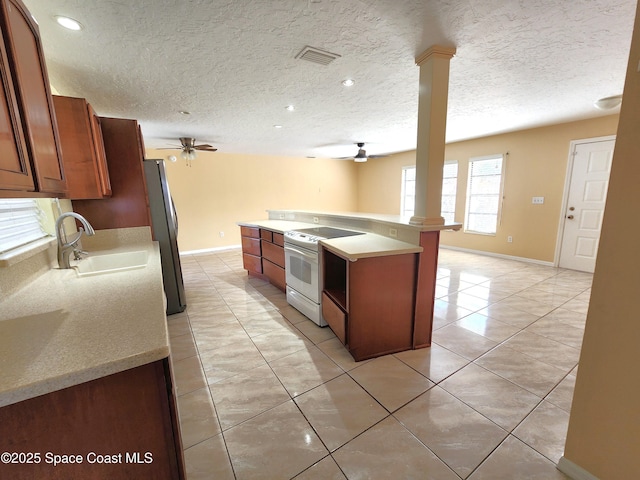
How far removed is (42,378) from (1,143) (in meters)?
0.73

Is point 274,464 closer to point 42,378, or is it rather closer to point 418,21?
point 42,378

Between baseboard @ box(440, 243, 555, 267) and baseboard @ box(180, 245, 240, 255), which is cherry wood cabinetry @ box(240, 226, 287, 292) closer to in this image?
baseboard @ box(180, 245, 240, 255)

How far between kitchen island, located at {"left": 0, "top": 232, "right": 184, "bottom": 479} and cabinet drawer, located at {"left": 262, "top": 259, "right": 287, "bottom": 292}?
2.48 m

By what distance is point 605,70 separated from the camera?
2330mm

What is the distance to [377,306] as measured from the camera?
2.11 meters

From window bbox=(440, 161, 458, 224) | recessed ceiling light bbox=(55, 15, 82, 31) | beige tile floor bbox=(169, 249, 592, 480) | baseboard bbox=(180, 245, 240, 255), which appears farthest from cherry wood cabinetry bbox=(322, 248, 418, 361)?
baseboard bbox=(180, 245, 240, 255)

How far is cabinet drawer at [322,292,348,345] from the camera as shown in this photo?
7.07ft

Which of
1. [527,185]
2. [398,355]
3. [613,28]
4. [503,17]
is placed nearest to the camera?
[503,17]

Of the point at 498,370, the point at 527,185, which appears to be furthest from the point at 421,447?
the point at 527,185

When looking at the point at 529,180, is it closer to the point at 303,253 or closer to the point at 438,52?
the point at 438,52

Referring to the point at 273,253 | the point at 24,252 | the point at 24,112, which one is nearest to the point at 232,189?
the point at 273,253

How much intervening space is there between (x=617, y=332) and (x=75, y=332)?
1999 mm

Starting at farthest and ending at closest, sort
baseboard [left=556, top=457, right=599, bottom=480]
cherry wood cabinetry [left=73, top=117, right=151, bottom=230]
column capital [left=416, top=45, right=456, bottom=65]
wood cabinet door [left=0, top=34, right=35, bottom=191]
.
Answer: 1. cherry wood cabinetry [left=73, top=117, right=151, bottom=230]
2. column capital [left=416, top=45, right=456, bottom=65]
3. baseboard [left=556, top=457, right=599, bottom=480]
4. wood cabinet door [left=0, top=34, right=35, bottom=191]

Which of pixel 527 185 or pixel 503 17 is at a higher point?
pixel 503 17
